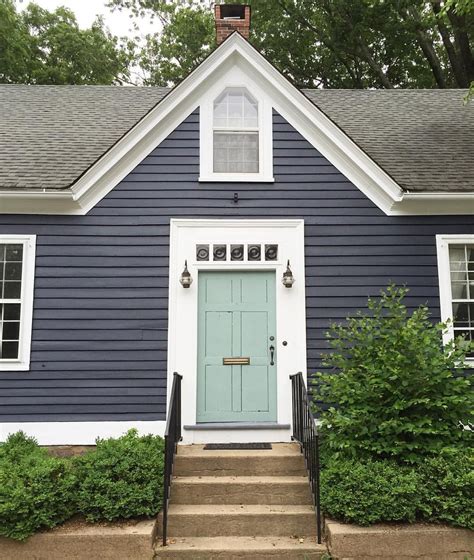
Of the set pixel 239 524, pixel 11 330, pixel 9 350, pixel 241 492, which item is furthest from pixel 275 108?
pixel 239 524

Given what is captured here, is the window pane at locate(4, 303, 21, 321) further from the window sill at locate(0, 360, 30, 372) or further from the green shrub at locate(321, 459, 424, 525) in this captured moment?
the green shrub at locate(321, 459, 424, 525)

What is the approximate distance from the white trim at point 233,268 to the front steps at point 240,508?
29.8 inches

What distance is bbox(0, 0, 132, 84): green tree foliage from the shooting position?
759 inches

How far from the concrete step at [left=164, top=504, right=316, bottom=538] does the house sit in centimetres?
146

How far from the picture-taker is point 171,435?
5.22 metres

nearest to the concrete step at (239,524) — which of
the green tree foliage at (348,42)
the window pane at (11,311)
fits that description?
the window pane at (11,311)

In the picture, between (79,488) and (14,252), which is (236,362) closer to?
(79,488)

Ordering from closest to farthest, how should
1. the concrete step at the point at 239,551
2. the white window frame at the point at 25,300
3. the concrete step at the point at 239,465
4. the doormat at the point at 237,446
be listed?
1. the concrete step at the point at 239,551
2. the concrete step at the point at 239,465
3. the doormat at the point at 237,446
4. the white window frame at the point at 25,300

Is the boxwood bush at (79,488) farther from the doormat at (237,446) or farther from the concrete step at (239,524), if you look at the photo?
the doormat at (237,446)

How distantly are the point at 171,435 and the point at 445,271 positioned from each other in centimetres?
404

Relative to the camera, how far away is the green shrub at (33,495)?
4.56m

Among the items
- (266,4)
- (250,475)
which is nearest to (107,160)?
(250,475)

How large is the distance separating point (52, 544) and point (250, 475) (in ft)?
6.62

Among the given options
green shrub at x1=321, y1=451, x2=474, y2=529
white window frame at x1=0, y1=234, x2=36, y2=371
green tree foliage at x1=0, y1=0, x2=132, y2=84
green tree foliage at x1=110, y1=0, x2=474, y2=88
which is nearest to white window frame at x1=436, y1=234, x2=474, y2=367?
green shrub at x1=321, y1=451, x2=474, y2=529
